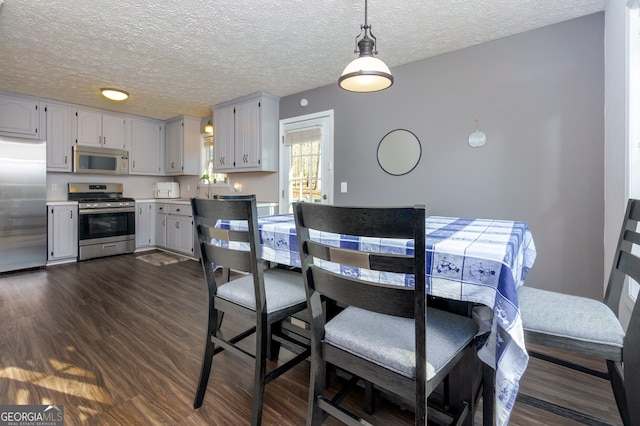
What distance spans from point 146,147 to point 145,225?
4.63 feet

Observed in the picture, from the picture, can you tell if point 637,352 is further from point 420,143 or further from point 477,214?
point 420,143

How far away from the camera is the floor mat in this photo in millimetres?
4547

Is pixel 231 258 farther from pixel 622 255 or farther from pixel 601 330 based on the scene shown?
pixel 622 255

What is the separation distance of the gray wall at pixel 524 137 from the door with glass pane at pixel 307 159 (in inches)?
30.5

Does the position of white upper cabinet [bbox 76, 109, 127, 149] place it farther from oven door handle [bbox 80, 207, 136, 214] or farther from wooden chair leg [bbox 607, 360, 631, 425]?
wooden chair leg [bbox 607, 360, 631, 425]

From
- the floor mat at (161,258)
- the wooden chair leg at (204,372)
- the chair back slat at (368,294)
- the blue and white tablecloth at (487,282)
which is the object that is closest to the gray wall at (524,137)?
the blue and white tablecloth at (487,282)

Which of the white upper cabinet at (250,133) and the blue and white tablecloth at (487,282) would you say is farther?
the white upper cabinet at (250,133)

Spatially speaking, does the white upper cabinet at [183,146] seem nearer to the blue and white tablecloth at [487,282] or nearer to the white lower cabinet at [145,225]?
the white lower cabinet at [145,225]

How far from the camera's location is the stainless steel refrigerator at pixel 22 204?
12.6 ft

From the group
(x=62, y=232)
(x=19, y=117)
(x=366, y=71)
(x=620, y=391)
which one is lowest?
(x=620, y=391)

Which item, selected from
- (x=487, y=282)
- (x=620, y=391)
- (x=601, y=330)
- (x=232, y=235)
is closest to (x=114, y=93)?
(x=232, y=235)

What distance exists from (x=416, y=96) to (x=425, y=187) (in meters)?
0.92

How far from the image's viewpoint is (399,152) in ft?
10.2

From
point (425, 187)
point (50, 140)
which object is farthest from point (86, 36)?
point (425, 187)
